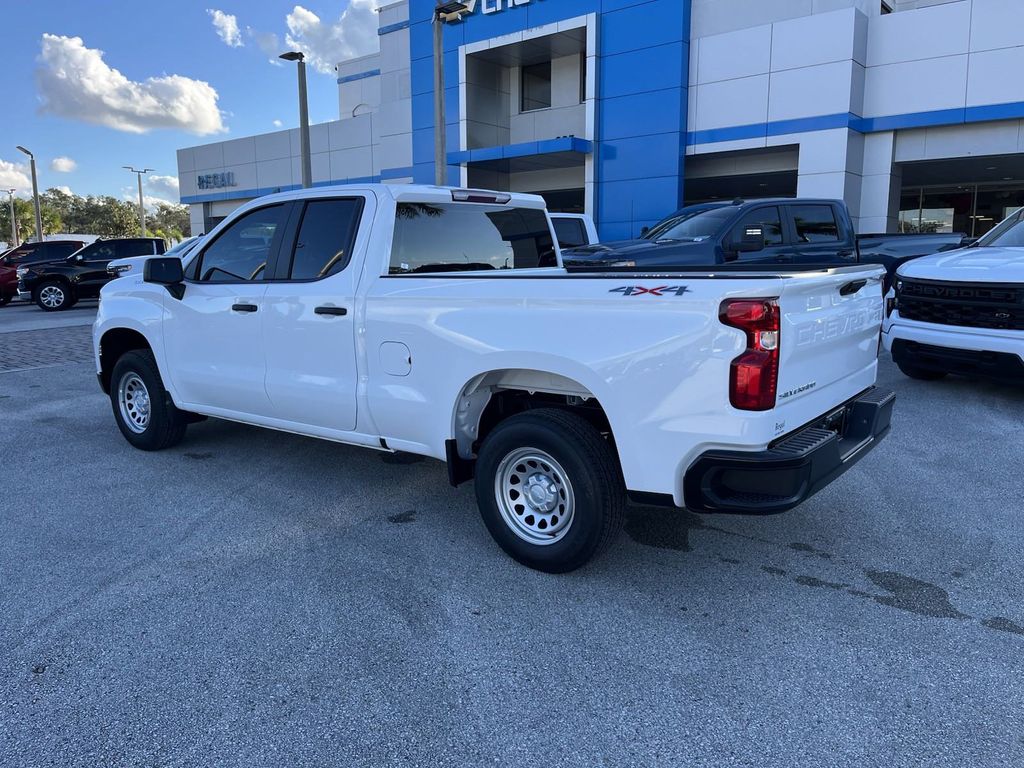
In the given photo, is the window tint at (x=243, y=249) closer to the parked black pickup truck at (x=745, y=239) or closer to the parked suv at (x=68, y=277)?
the parked black pickup truck at (x=745, y=239)

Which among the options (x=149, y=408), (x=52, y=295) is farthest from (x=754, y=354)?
(x=52, y=295)

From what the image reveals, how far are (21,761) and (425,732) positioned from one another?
1.29 m

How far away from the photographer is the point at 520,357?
366cm

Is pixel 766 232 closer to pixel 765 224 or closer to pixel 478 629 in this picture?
pixel 765 224

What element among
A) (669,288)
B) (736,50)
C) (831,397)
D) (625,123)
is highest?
(736,50)

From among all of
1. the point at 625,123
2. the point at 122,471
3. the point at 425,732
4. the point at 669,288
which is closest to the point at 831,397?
the point at 669,288

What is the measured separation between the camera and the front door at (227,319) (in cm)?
498

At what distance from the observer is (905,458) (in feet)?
19.0

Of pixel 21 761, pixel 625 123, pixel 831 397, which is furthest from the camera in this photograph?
pixel 625 123

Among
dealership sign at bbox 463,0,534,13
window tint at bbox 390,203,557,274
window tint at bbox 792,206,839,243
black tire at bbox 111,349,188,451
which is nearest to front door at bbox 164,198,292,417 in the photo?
black tire at bbox 111,349,188,451

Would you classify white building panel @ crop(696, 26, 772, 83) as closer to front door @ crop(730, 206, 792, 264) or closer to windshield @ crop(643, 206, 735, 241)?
windshield @ crop(643, 206, 735, 241)

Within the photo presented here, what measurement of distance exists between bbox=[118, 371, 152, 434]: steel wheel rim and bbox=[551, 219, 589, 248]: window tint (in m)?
7.18

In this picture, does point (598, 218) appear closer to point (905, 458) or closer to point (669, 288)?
point (905, 458)

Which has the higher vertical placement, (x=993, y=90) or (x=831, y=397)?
(x=993, y=90)
